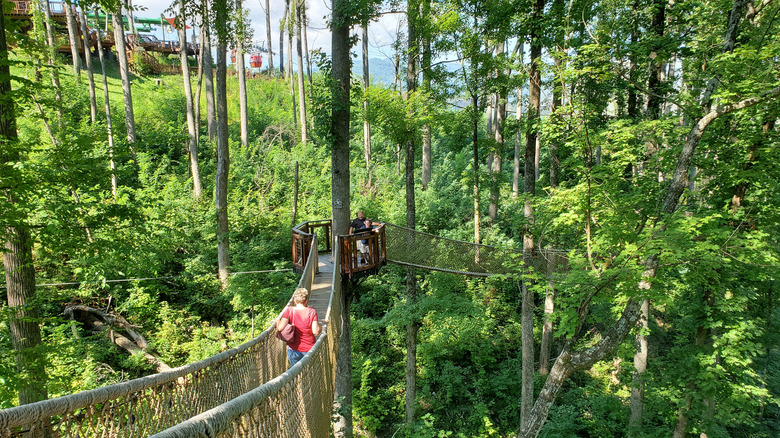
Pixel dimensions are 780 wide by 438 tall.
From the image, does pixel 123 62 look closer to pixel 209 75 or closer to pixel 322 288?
pixel 209 75

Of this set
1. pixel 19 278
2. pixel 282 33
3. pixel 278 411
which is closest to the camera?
pixel 278 411

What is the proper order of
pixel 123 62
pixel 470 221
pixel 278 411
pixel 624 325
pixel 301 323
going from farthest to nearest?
pixel 470 221, pixel 123 62, pixel 624 325, pixel 301 323, pixel 278 411

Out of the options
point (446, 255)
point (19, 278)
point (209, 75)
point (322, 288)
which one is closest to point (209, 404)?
point (19, 278)

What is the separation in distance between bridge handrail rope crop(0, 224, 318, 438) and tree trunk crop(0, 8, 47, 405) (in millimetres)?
2127

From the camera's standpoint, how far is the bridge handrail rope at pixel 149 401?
6.33 ft

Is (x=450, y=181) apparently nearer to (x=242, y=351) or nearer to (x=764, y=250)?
(x=764, y=250)

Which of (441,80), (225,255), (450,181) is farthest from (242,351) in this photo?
(450,181)

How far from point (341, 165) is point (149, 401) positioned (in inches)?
169

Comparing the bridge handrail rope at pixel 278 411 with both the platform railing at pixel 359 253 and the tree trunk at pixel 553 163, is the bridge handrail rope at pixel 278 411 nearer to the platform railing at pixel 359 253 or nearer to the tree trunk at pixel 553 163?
the platform railing at pixel 359 253

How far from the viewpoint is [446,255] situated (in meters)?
8.92

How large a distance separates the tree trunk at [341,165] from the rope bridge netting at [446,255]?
2.01m

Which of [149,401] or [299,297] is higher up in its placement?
[299,297]

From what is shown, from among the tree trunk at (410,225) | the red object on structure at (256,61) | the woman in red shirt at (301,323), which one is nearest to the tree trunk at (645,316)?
the tree trunk at (410,225)

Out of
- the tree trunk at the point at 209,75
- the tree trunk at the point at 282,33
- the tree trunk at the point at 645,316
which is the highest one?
the tree trunk at the point at 282,33
